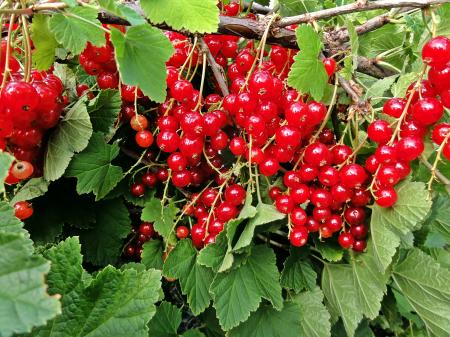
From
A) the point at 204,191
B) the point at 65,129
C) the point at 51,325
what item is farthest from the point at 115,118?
the point at 51,325

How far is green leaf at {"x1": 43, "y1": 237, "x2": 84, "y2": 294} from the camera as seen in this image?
44 cm

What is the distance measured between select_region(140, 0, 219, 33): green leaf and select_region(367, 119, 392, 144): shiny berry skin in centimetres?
24

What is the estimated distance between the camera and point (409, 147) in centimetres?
53

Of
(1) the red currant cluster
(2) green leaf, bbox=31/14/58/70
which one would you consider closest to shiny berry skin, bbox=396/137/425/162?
(1) the red currant cluster

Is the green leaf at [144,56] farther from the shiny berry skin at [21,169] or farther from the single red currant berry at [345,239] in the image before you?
the single red currant berry at [345,239]

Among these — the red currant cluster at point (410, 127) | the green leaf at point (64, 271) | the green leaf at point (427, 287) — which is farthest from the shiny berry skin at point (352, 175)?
the green leaf at point (64, 271)

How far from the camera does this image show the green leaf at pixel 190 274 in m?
0.66

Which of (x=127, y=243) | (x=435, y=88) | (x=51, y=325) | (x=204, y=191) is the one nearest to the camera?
(x=51, y=325)

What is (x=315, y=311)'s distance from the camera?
0.71m

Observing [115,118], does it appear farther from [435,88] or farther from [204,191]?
[435,88]

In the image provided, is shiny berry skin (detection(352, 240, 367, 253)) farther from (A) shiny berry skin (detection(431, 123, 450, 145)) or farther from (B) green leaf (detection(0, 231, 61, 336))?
(B) green leaf (detection(0, 231, 61, 336))

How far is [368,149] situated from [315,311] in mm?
282

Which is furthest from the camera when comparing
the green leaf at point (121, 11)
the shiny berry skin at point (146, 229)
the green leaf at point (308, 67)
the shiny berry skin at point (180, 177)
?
the shiny berry skin at point (146, 229)

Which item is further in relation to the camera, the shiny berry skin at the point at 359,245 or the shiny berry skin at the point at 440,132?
the shiny berry skin at the point at 359,245
